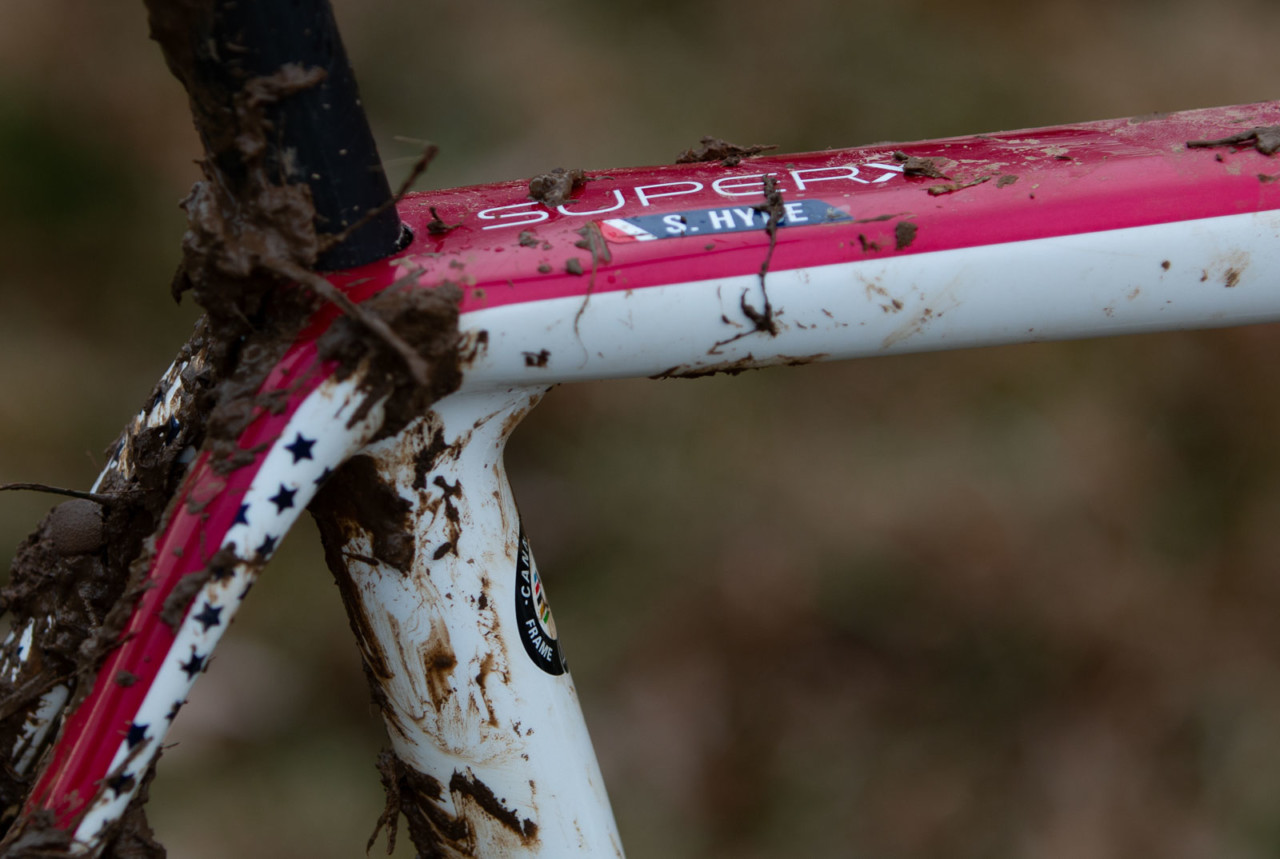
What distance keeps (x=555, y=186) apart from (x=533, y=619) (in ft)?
0.89

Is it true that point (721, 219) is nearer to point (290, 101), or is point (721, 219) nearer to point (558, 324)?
point (558, 324)

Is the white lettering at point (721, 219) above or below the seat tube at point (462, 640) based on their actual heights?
above

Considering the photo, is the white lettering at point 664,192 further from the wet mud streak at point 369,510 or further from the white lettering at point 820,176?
the wet mud streak at point 369,510

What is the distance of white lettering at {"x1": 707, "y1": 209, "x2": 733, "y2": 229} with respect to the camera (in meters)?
0.52

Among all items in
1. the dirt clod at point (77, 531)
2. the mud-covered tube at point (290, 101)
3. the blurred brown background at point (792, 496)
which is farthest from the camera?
the blurred brown background at point (792, 496)

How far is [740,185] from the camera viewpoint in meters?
0.57

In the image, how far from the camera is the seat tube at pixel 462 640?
1.77 ft

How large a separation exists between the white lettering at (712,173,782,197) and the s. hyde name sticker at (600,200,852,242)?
2cm

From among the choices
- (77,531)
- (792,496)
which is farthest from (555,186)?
(792,496)

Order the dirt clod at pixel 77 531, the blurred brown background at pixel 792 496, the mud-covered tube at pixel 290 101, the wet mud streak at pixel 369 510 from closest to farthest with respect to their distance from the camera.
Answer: the mud-covered tube at pixel 290 101
the wet mud streak at pixel 369 510
the dirt clod at pixel 77 531
the blurred brown background at pixel 792 496

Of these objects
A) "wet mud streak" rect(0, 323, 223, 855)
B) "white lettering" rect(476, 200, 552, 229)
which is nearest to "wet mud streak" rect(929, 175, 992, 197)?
"white lettering" rect(476, 200, 552, 229)

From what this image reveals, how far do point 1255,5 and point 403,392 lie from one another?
6.10 ft

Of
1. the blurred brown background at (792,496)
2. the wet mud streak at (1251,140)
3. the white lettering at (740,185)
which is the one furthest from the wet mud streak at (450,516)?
the blurred brown background at (792,496)

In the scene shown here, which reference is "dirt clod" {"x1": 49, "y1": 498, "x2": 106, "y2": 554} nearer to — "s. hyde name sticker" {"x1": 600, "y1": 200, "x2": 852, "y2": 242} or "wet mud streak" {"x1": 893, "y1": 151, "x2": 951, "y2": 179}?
"s. hyde name sticker" {"x1": 600, "y1": 200, "x2": 852, "y2": 242}
